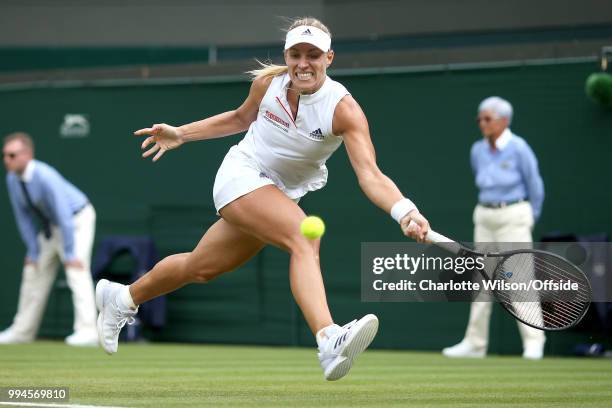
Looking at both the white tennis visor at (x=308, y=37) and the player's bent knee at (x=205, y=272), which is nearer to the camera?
the white tennis visor at (x=308, y=37)

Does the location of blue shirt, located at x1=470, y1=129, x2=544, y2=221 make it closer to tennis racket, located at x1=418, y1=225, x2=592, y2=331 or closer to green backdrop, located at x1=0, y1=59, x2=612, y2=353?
green backdrop, located at x1=0, y1=59, x2=612, y2=353

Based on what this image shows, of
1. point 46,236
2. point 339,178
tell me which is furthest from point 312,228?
point 46,236

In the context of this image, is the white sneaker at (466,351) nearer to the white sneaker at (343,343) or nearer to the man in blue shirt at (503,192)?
the man in blue shirt at (503,192)

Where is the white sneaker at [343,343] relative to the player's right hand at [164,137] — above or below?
below

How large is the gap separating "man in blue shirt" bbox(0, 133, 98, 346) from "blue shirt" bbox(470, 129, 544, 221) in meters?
3.76

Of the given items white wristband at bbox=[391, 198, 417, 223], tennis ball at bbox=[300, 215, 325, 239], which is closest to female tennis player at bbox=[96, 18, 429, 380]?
white wristband at bbox=[391, 198, 417, 223]

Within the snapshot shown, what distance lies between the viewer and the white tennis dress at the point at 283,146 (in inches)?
244

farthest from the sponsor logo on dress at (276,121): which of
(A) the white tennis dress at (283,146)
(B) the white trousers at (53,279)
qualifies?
(B) the white trousers at (53,279)

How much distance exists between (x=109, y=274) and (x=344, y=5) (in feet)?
18.1

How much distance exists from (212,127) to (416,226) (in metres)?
1.70

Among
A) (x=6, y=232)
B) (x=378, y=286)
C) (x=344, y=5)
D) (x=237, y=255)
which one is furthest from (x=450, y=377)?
(x=344, y=5)

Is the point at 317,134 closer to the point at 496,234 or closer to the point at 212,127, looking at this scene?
the point at 212,127

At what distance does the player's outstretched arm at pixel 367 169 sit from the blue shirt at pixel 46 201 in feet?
18.7

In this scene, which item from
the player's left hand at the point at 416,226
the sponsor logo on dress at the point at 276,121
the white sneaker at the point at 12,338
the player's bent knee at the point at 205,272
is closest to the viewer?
the player's left hand at the point at 416,226
